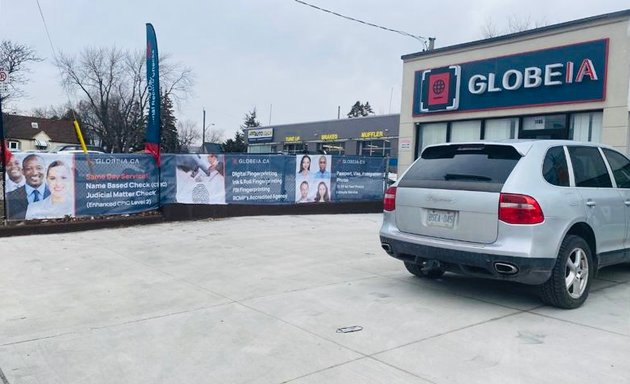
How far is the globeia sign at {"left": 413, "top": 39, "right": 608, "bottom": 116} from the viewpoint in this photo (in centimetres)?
1266

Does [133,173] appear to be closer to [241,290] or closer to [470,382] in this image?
[241,290]

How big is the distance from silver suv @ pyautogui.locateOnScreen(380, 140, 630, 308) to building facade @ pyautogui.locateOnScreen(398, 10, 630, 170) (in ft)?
23.8

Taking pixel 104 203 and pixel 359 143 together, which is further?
pixel 359 143

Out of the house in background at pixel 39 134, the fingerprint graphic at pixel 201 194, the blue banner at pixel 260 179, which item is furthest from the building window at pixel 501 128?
the house in background at pixel 39 134

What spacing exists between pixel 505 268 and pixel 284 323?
221cm

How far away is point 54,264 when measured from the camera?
25.0ft

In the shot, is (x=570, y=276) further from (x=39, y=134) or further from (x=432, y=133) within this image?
(x=39, y=134)

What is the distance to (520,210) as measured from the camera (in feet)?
A: 16.4

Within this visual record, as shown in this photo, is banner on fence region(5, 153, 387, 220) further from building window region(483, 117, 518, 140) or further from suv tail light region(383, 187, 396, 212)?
suv tail light region(383, 187, 396, 212)

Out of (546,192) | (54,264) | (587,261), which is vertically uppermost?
(546,192)

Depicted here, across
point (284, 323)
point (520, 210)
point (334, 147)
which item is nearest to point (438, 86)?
point (520, 210)

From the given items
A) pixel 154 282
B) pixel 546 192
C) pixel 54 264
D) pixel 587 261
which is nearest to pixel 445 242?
pixel 546 192

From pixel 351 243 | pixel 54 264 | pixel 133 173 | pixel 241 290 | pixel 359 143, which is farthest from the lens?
pixel 359 143

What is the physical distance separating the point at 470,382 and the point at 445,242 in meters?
1.99
